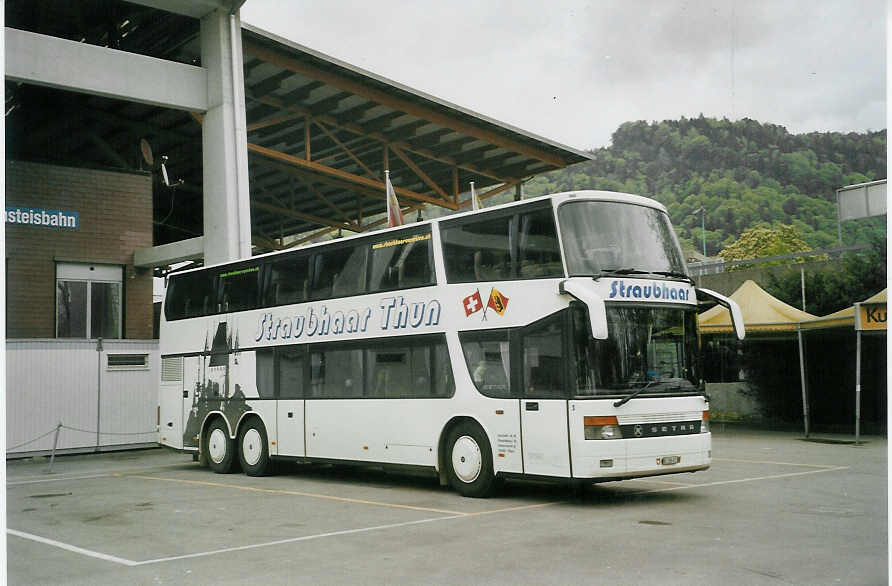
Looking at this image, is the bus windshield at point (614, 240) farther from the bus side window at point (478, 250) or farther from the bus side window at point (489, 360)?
the bus side window at point (489, 360)

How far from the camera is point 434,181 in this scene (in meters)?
33.7

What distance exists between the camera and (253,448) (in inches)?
637

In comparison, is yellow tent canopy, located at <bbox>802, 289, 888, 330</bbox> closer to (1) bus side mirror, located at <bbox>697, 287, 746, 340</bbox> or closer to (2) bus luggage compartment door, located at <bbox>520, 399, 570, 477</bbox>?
(1) bus side mirror, located at <bbox>697, 287, 746, 340</bbox>

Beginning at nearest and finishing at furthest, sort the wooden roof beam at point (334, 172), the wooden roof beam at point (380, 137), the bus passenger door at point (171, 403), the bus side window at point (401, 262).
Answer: the bus side window at point (401, 262), the bus passenger door at point (171, 403), the wooden roof beam at point (334, 172), the wooden roof beam at point (380, 137)

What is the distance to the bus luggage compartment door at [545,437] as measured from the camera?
10.9 metres

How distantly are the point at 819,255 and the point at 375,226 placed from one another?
1864 cm

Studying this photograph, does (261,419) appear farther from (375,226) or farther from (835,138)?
(375,226)

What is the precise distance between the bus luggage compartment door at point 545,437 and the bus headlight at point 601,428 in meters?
0.30

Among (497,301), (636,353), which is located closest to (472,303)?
(497,301)

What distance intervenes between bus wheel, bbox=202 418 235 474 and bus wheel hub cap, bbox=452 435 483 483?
583cm

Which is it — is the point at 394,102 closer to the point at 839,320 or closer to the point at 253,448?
the point at 253,448

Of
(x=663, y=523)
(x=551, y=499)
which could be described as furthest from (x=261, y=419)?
(x=663, y=523)

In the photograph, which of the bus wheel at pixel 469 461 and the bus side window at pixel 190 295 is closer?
the bus wheel at pixel 469 461

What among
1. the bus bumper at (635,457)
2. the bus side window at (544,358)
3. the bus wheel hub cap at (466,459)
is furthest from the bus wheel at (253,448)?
the bus bumper at (635,457)
